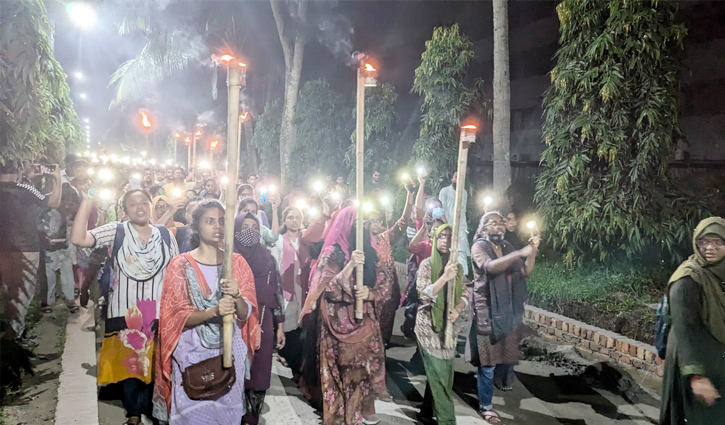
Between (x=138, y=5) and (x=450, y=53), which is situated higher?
(x=138, y=5)

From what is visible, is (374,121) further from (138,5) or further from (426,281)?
(138,5)

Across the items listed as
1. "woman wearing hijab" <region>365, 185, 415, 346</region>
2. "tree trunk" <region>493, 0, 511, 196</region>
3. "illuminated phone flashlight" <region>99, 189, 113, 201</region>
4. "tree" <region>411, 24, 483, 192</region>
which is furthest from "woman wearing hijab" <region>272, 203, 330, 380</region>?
"tree" <region>411, 24, 483, 192</region>

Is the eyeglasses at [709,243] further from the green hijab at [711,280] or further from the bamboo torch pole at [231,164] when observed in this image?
the bamboo torch pole at [231,164]

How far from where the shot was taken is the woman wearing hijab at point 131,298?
159 inches

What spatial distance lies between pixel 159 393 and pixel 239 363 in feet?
2.04

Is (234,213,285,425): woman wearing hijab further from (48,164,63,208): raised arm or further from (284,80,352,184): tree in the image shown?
(284,80,352,184): tree

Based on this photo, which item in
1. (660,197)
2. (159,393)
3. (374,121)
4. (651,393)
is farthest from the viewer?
(374,121)

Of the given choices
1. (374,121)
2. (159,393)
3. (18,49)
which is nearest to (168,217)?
(18,49)

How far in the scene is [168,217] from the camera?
570 cm

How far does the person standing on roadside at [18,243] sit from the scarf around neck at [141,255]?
110 inches

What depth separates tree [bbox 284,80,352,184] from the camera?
671 inches

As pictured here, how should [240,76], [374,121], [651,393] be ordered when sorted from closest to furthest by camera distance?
[240,76] → [651,393] → [374,121]

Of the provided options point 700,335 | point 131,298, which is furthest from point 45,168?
point 700,335

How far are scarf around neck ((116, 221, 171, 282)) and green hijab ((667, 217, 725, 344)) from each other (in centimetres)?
378
